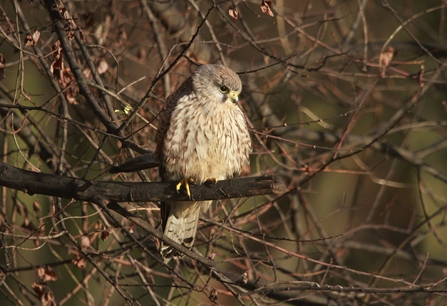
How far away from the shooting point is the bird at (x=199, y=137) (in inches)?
122

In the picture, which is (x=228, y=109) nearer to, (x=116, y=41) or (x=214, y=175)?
(x=214, y=175)

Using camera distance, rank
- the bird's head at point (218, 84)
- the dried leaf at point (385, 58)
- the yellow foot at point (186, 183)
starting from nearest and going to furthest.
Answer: the yellow foot at point (186, 183) < the bird's head at point (218, 84) < the dried leaf at point (385, 58)

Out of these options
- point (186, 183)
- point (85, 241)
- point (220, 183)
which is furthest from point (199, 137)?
point (85, 241)

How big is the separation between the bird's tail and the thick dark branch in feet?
1.79

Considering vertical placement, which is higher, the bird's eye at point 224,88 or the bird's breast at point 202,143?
the bird's eye at point 224,88

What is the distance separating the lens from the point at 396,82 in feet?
21.3

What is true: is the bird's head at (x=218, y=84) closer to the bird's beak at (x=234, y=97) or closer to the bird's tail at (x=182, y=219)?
the bird's beak at (x=234, y=97)

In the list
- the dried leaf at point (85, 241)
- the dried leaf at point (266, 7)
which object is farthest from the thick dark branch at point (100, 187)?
the dried leaf at point (266, 7)

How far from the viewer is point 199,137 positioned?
10.2 feet

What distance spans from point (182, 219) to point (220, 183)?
64 cm

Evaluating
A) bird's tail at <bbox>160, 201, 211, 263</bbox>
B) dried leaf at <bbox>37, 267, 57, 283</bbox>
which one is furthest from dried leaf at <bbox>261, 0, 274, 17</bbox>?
dried leaf at <bbox>37, 267, 57, 283</bbox>

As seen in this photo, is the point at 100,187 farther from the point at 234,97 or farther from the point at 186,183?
the point at 234,97

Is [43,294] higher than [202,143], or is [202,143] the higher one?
[202,143]

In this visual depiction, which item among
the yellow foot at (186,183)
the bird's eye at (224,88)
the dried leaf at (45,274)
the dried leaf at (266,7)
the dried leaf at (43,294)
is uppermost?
the dried leaf at (266,7)
